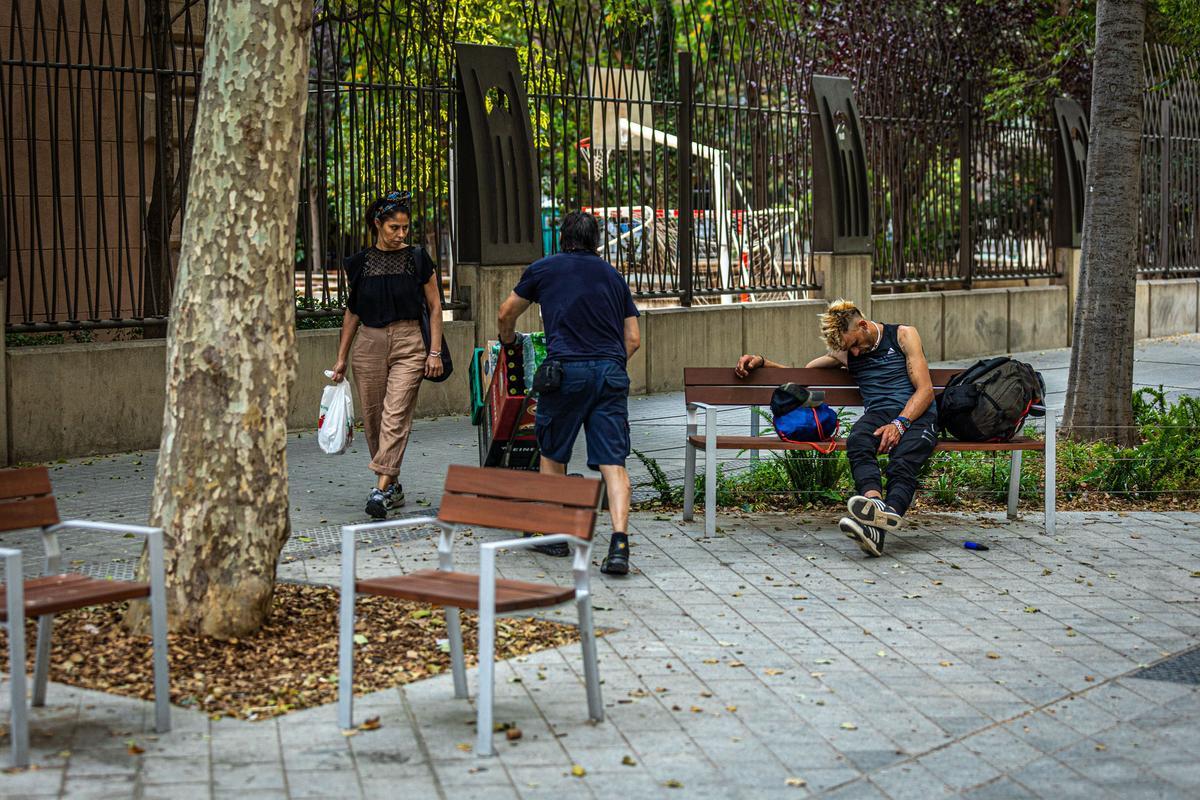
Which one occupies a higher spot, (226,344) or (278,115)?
(278,115)

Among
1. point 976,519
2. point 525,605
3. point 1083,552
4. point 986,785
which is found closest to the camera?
point 986,785

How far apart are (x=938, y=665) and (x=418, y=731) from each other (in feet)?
6.70

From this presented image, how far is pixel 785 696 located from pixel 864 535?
7.73 ft

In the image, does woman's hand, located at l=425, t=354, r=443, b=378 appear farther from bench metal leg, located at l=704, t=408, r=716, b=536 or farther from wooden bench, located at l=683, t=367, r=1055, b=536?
bench metal leg, located at l=704, t=408, r=716, b=536

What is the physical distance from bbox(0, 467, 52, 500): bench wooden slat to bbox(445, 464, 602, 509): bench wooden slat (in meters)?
1.35

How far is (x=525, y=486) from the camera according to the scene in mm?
5402

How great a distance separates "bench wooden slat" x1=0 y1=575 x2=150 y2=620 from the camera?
4.75 meters

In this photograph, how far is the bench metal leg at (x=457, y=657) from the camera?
537cm

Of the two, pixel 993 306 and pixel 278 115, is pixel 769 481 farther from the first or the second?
pixel 993 306

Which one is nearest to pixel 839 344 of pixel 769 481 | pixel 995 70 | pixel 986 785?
pixel 769 481

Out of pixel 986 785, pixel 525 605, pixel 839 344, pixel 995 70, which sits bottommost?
pixel 986 785

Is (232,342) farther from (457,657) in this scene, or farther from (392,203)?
(392,203)

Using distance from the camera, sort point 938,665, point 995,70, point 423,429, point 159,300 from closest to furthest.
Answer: point 938,665 → point 159,300 → point 423,429 → point 995,70

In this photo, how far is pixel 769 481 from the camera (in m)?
9.47
